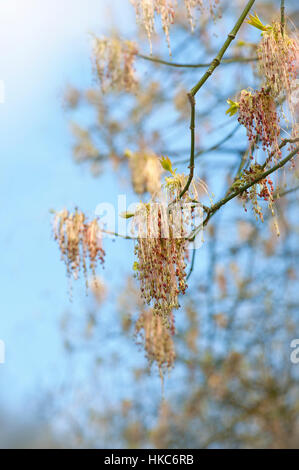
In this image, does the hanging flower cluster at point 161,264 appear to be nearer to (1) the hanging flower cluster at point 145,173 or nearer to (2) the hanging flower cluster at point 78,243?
(2) the hanging flower cluster at point 78,243

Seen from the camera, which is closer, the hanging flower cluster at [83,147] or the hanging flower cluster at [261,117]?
the hanging flower cluster at [261,117]

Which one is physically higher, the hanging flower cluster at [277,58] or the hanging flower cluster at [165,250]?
the hanging flower cluster at [277,58]

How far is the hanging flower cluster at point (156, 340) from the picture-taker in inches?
98.6

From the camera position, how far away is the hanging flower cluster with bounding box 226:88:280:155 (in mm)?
1874

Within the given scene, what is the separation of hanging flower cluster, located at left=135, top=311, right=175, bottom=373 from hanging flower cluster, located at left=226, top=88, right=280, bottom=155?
97 cm

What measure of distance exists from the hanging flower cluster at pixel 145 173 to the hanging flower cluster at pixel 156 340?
2.93 ft

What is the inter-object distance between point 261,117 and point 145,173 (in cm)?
153

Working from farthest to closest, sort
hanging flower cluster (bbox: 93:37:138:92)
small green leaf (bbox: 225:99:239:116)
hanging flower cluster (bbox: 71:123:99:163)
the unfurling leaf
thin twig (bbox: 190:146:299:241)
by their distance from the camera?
hanging flower cluster (bbox: 71:123:99:163) < hanging flower cluster (bbox: 93:37:138:92) < small green leaf (bbox: 225:99:239:116) < the unfurling leaf < thin twig (bbox: 190:146:299:241)

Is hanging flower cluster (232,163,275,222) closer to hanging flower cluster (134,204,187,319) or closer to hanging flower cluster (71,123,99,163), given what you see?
hanging flower cluster (134,204,187,319)

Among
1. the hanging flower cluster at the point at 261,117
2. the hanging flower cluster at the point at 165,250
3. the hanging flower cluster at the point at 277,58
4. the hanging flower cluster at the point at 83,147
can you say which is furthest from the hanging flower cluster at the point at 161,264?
the hanging flower cluster at the point at 83,147

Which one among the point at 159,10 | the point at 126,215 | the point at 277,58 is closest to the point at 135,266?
the point at 126,215

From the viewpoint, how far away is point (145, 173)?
335 centimetres

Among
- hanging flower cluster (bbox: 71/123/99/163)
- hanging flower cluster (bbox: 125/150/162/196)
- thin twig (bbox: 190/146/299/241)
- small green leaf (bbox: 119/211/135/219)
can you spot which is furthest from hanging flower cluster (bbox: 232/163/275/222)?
hanging flower cluster (bbox: 71/123/99/163)

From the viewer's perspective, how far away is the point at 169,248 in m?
1.83
